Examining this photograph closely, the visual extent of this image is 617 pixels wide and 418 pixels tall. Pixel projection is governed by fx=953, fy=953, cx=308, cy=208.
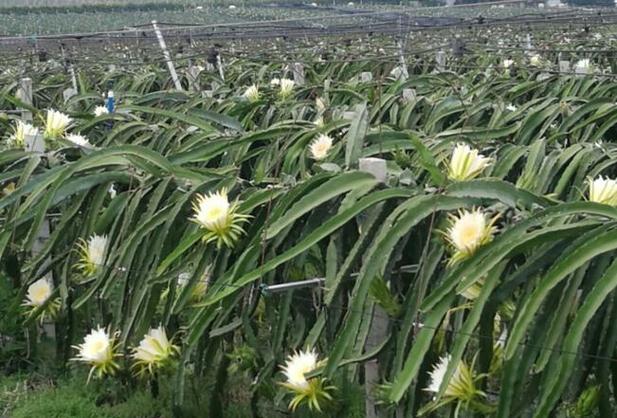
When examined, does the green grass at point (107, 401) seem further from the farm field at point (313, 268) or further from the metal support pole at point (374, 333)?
the metal support pole at point (374, 333)

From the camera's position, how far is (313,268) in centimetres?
194

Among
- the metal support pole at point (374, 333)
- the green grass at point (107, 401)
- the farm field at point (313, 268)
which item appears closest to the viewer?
the farm field at point (313, 268)

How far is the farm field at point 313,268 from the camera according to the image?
144 centimetres

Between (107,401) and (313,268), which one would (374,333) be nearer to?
(313,268)

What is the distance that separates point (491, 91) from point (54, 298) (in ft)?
6.26

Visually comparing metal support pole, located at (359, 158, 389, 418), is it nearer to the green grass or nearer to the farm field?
the farm field

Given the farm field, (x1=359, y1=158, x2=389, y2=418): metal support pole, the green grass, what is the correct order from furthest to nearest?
the green grass, (x1=359, y1=158, x2=389, y2=418): metal support pole, the farm field

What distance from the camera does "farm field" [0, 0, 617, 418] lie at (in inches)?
56.8

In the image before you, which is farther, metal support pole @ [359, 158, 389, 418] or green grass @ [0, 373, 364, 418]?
green grass @ [0, 373, 364, 418]

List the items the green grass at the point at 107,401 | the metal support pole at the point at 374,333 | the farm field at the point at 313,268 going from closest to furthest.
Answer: the farm field at the point at 313,268 < the metal support pole at the point at 374,333 < the green grass at the point at 107,401

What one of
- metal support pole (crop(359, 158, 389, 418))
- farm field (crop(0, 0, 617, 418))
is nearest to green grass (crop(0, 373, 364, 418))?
farm field (crop(0, 0, 617, 418))

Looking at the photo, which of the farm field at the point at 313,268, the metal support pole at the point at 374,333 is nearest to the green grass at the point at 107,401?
the farm field at the point at 313,268

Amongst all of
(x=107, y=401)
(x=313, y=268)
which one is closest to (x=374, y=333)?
(x=313, y=268)

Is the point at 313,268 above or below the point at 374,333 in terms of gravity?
above
